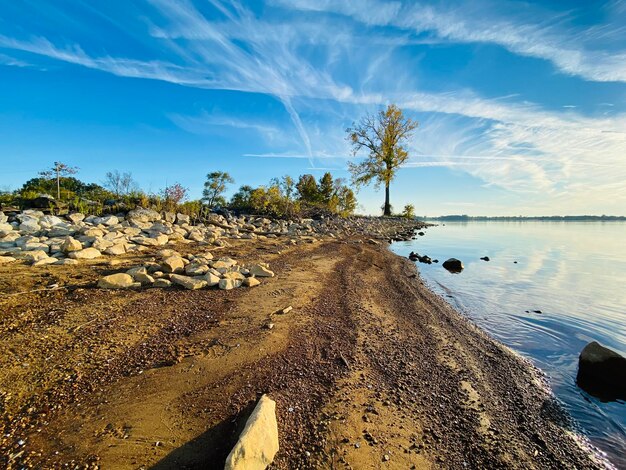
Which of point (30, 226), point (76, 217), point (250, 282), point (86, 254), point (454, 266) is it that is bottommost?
point (454, 266)

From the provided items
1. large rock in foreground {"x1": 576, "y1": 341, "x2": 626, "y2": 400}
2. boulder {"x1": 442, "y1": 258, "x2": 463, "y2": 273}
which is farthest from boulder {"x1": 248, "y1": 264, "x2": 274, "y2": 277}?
boulder {"x1": 442, "y1": 258, "x2": 463, "y2": 273}

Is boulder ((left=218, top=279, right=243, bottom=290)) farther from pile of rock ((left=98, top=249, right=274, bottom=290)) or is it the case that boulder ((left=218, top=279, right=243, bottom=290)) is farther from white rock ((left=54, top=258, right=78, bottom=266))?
white rock ((left=54, top=258, right=78, bottom=266))

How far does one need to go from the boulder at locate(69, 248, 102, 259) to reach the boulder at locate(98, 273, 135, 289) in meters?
2.39

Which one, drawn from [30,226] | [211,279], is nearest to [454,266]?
[211,279]

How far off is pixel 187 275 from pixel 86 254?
123 inches

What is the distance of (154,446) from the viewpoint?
7.91 ft

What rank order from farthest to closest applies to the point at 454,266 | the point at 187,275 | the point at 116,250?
the point at 454,266 < the point at 116,250 < the point at 187,275

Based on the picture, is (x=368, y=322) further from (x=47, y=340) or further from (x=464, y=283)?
(x=464, y=283)

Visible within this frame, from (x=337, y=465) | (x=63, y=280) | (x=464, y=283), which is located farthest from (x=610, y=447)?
(x=63, y=280)

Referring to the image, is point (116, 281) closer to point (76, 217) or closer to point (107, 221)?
point (107, 221)

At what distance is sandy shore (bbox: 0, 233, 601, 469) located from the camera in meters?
2.49

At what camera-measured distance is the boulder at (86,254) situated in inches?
284

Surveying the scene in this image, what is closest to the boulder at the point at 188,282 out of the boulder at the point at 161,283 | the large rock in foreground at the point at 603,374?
the boulder at the point at 161,283

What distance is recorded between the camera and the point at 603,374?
4305 mm
